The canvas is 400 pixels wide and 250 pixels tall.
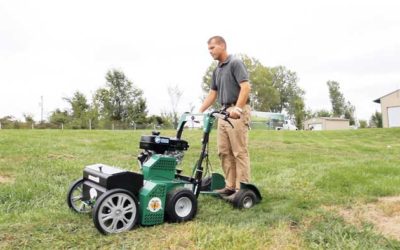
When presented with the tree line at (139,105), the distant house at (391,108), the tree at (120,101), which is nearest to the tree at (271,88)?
the tree line at (139,105)

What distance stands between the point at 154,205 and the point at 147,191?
150 millimetres

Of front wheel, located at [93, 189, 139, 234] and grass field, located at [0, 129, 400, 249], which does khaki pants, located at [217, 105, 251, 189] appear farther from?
front wheel, located at [93, 189, 139, 234]

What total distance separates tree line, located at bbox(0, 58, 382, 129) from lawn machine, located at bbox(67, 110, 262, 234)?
69.8ft

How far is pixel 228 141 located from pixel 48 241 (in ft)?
7.57

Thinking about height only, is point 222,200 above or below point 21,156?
below

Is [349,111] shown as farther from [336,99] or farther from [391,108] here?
[391,108]

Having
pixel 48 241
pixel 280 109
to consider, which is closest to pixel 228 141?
pixel 48 241

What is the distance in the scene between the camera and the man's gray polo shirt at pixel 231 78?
14.8ft

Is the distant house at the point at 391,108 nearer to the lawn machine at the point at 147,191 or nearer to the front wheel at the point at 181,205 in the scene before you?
the lawn machine at the point at 147,191

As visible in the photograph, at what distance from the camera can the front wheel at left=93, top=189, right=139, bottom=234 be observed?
322 cm

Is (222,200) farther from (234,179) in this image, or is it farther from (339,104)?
(339,104)

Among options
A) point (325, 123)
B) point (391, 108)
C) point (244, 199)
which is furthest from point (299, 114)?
point (244, 199)

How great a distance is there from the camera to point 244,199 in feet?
14.1

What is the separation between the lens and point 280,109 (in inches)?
2800
